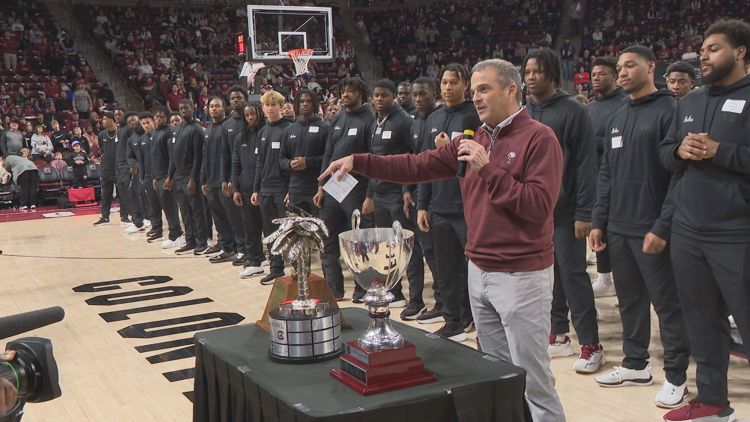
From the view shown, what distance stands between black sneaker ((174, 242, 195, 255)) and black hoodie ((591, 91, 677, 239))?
228 inches

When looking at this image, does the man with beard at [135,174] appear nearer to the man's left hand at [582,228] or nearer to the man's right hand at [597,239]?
the man's left hand at [582,228]

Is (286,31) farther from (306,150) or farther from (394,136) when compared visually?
(394,136)

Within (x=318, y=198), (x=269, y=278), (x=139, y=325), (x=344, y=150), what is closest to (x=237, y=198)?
(x=269, y=278)

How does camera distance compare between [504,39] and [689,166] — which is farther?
[504,39]

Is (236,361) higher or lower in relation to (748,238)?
lower

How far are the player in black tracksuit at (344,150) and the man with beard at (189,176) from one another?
2.63m

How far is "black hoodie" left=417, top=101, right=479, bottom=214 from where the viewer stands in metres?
4.60

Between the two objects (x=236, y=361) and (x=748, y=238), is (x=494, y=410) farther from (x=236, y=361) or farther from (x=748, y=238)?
(x=748, y=238)

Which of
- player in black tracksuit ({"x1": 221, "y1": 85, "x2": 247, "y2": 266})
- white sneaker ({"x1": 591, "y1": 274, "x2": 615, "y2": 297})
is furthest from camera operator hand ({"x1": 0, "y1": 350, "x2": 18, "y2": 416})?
player in black tracksuit ({"x1": 221, "y1": 85, "x2": 247, "y2": 266})

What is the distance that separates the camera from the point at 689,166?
320cm

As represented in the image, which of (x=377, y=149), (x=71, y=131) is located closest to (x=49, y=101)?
(x=71, y=131)

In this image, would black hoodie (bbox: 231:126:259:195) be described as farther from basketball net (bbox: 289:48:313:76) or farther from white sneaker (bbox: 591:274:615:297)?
basketball net (bbox: 289:48:313:76)

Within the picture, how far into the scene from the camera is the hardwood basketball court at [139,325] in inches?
147

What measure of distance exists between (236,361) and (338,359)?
1.03ft
